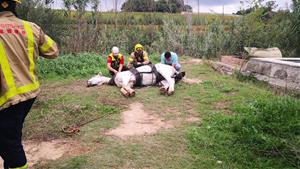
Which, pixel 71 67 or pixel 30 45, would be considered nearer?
pixel 30 45

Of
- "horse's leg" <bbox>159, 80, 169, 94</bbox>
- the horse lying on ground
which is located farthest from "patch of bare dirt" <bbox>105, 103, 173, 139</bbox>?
the horse lying on ground

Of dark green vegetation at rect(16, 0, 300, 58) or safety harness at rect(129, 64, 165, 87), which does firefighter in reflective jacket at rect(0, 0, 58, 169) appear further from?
dark green vegetation at rect(16, 0, 300, 58)

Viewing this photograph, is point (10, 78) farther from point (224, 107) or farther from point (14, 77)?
point (224, 107)

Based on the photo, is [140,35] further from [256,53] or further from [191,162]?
[191,162]

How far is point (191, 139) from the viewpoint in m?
4.32

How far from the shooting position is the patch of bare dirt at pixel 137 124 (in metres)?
4.61

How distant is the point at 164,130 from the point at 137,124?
46 cm

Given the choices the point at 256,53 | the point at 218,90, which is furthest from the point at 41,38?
the point at 256,53

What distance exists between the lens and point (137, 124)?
16.3ft

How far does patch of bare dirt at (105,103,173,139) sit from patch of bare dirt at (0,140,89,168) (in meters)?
0.55

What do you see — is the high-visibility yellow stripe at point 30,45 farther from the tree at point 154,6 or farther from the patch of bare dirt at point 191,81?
the tree at point 154,6

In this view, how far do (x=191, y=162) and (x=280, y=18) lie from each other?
28.1ft

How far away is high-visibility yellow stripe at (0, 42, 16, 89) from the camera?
2717mm

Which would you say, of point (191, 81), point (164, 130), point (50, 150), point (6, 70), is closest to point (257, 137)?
point (164, 130)
